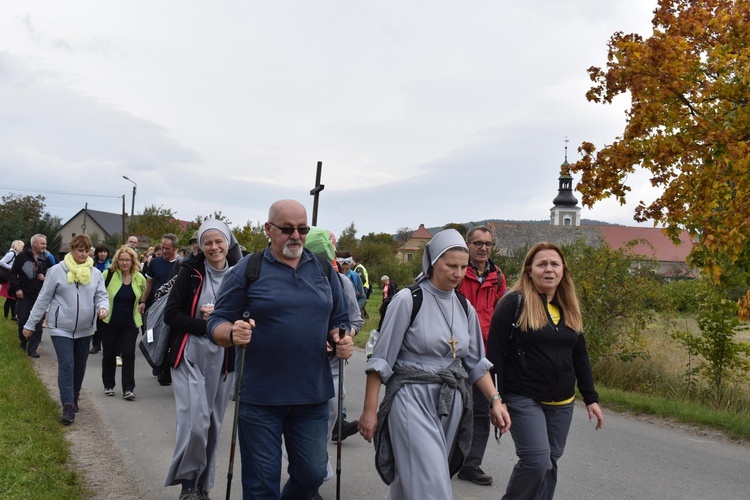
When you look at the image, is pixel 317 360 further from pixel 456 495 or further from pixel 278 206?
pixel 456 495

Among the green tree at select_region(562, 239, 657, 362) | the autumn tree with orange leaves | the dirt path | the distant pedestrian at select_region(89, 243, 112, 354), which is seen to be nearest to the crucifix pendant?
the dirt path

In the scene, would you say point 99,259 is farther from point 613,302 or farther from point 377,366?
point 377,366

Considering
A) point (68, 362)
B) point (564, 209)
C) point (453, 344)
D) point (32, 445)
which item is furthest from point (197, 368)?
point (564, 209)

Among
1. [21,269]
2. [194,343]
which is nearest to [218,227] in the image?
[194,343]

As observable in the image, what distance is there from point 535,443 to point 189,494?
2.45 m

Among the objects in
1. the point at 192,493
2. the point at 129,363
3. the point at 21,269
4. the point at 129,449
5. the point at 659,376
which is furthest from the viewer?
the point at 21,269

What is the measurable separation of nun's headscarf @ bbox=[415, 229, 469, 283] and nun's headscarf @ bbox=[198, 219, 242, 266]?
162cm

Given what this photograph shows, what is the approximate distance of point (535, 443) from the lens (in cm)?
443

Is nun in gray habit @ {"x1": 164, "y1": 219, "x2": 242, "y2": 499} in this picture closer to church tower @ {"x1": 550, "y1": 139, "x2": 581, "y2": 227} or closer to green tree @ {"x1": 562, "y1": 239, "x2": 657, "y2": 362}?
green tree @ {"x1": 562, "y1": 239, "x2": 657, "y2": 362}

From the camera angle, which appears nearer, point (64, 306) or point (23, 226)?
point (64, 306)

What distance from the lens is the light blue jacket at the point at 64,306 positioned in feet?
25.3

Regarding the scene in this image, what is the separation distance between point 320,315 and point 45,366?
29.0 ft

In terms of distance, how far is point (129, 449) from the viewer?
689 cm

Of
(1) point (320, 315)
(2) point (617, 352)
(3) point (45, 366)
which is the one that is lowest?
(3) point (45, 366)
